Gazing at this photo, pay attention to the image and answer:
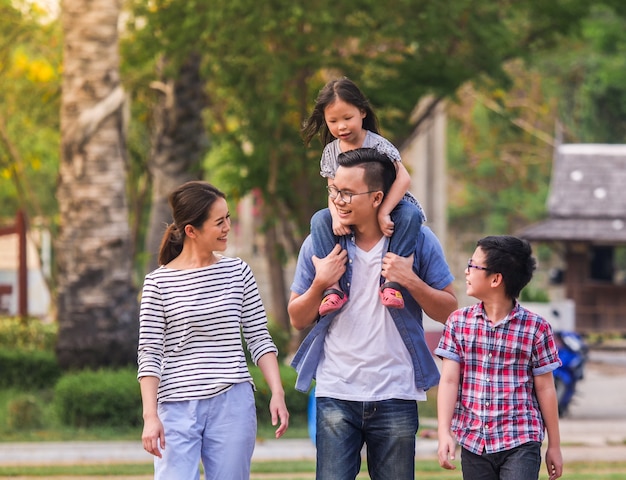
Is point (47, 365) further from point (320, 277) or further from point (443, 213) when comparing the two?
point (443, 213)

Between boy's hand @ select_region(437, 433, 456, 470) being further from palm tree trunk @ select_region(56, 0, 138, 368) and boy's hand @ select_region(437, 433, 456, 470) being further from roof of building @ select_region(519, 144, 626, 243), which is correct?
roof of building @ select_region(519, 144, 626, 243)

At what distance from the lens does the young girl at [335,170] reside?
504 cm

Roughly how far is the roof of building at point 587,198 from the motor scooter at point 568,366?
587 inches

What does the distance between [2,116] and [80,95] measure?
1169 cm

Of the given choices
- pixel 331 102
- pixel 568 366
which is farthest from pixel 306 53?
pixel 331 102

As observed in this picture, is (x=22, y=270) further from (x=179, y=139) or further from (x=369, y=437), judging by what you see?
(x=369, y=437)

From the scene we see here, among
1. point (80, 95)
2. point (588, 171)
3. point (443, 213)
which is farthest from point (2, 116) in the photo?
point (588, 171)

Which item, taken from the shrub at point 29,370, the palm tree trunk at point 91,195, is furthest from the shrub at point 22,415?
the shrub at point 29,370

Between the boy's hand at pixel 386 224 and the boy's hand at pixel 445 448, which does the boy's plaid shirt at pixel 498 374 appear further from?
the boy's hand at pixel 386 224

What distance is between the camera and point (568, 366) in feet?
48.1

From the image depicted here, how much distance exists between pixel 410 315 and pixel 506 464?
0.68 m

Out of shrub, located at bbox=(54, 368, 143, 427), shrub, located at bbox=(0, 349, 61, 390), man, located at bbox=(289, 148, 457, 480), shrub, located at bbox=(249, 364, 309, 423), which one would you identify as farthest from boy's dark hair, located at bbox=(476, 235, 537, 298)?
shrub, located at bbox=(0, 349, 61, 390)

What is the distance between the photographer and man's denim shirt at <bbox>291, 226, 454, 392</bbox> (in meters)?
5.08

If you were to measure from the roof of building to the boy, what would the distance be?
25.0 metres
